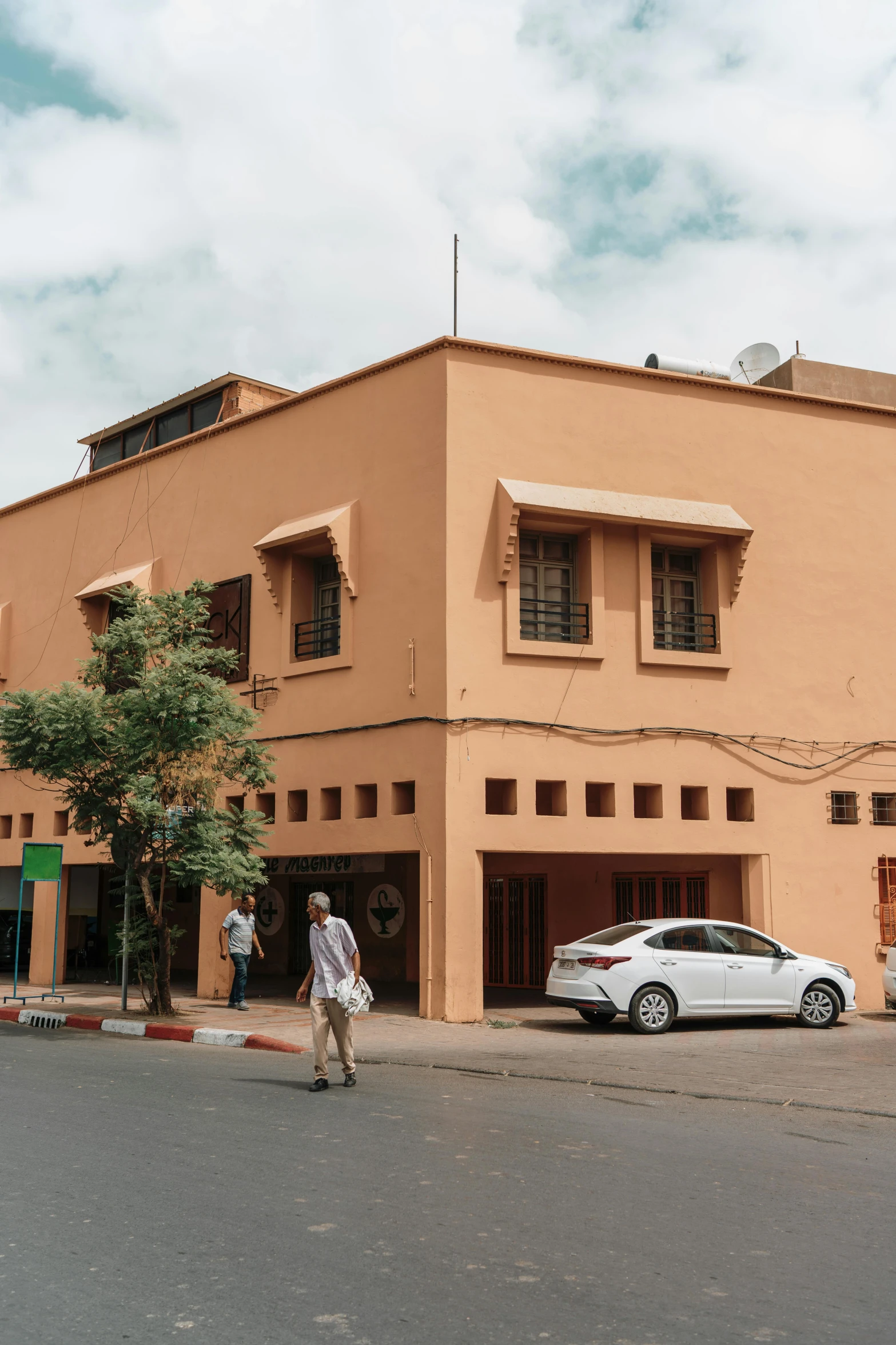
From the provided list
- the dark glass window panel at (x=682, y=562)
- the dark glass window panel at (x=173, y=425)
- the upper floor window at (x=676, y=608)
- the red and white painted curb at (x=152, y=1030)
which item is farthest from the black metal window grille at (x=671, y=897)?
the dark glass window panel at (x=173, y=425)

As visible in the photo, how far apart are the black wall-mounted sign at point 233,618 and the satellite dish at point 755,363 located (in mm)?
9782

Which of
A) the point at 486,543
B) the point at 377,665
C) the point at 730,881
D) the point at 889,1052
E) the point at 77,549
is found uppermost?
the point at 77,549

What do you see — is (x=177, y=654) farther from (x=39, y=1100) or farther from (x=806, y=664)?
(x=806, y=664)

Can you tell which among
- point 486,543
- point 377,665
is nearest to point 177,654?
point 377,665

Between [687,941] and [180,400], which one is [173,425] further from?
[687,941]

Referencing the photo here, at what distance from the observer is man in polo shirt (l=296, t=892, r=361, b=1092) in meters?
10.5

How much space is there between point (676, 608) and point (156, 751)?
8532 mm

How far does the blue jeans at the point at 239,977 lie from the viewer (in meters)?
17.5

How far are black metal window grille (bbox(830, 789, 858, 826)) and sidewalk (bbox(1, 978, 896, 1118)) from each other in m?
2.98

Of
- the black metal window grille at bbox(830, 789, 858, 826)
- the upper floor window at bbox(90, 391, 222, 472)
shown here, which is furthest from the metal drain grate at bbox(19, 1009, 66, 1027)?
the black metal window grille at bbox(830, 789, 858, 826)

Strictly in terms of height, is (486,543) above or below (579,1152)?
above

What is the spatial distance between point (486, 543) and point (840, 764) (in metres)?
6.87

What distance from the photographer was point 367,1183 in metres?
→ 6.71

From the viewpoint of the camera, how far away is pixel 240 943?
1748cm
